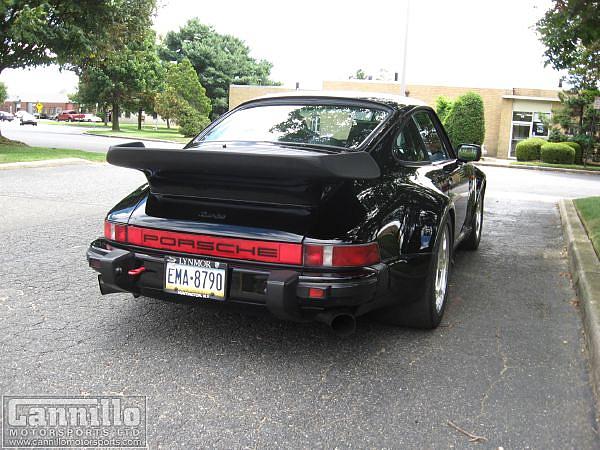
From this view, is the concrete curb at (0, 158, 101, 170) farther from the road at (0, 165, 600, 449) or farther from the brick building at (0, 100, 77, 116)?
the brick building at (0, 100, 77, 116)

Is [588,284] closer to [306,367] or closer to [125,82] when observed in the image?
[306,367]

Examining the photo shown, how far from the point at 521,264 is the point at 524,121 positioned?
3093 cm

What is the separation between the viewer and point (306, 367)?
10.5 feet

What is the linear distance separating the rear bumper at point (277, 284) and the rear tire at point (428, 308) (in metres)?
0.42

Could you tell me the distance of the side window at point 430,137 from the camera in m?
4.45

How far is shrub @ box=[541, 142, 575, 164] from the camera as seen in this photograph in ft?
85.6

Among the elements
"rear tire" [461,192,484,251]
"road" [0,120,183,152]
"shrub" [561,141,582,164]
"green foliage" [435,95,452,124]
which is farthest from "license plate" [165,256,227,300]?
"green foliage" [435,95,452,124]

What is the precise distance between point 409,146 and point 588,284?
1806mm

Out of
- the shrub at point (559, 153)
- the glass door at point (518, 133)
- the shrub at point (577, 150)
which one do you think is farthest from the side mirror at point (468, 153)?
the glass door at point (518, 133)

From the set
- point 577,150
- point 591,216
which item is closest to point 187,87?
point 577,150

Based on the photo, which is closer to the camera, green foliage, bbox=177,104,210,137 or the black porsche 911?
the black porsche 911

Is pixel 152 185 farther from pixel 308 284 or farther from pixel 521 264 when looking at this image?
pixel 521 264

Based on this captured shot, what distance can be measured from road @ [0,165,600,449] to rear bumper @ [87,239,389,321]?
0.96 ft

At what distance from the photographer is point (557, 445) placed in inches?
99.4
